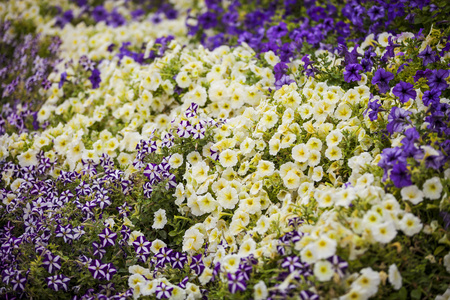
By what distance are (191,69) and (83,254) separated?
5.87 feet

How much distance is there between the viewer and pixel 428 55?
2.68 m

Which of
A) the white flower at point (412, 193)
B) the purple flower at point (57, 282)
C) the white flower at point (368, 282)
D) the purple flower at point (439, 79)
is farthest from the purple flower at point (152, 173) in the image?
the purple flower at point (439, 79)

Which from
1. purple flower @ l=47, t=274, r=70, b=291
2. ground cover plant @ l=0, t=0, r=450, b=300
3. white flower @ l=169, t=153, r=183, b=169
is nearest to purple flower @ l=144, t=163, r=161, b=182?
ground cover plant @ l=0, t=0, r=450, b=300

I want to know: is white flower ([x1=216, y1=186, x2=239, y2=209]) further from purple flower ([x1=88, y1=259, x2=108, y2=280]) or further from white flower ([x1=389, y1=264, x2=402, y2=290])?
white flower ([x1=389, y1=264, x2=402, y2=290])

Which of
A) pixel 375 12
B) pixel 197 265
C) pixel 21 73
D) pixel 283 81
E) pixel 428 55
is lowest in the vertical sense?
pixel 197 265

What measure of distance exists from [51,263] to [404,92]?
2414mm

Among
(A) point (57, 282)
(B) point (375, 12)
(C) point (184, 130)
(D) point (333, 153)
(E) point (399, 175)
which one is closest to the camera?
(E) point (399, 175)

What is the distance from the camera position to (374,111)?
2447mm

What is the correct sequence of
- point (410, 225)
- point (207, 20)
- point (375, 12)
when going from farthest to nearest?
point (207, 20)
point (375, 12)
point (410, 225)

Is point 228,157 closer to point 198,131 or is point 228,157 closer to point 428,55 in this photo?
point 198,131

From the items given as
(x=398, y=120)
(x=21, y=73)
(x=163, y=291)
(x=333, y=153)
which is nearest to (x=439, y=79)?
(x=398, y=120)

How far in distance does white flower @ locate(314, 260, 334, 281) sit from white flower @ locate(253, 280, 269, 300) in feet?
0.92

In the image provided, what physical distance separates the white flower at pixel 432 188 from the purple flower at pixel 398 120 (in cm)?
38

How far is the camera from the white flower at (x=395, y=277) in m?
1.86
